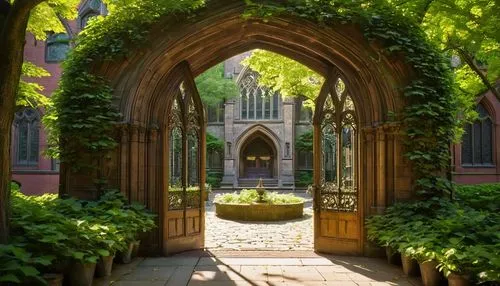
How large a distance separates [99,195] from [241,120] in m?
23.3

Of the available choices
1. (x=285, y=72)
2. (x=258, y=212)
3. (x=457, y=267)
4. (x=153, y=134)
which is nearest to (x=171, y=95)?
(x=153, y=134)

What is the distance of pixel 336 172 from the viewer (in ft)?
26.5

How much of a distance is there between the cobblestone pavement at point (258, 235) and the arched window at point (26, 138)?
1139cm

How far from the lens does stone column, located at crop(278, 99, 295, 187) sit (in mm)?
29062

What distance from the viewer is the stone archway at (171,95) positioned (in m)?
7.11

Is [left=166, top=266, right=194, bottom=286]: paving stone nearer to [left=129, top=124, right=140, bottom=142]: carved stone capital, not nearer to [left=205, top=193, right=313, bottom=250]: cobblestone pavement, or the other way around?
[left=205, top=193, right=313, bottom=250]: cobblestone pavement

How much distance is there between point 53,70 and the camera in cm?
1998

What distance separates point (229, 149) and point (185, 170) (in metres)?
21.4

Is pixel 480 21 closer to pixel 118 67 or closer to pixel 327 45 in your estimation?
pixel 327 45

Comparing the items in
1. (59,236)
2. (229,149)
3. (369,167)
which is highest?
(229,149)

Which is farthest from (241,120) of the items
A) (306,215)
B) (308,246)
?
(308,246)

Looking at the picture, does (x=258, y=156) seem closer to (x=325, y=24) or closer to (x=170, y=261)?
(x=325, y=24)

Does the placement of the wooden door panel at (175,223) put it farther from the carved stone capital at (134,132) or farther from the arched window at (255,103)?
the arched window at (255,103)

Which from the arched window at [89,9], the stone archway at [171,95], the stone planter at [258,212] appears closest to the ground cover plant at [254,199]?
the stone planter at [258,212]
